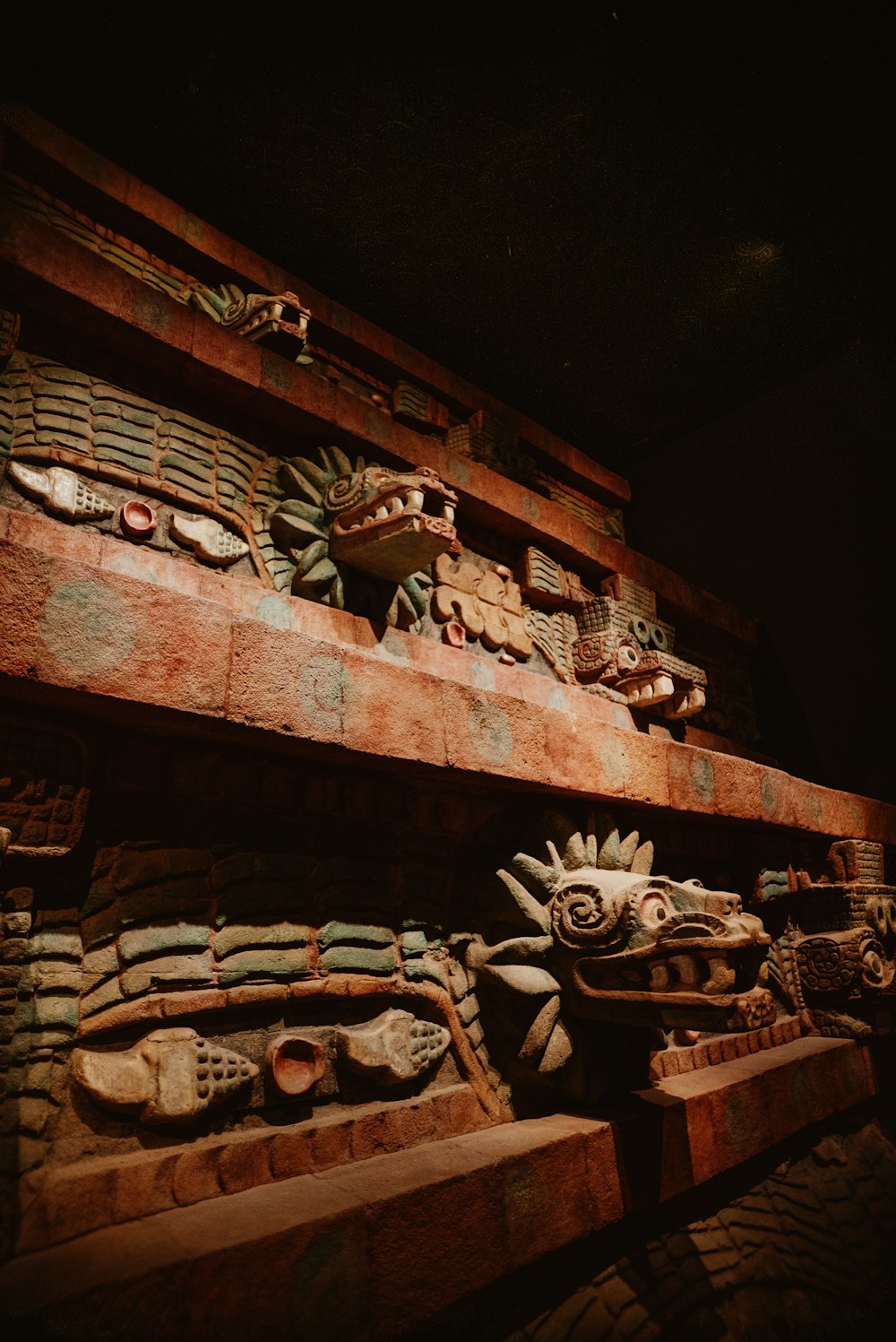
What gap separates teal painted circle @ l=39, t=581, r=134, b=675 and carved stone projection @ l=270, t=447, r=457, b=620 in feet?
6.77

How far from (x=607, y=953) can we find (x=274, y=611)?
7.34 ft

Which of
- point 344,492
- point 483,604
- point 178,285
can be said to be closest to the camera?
point 344,492

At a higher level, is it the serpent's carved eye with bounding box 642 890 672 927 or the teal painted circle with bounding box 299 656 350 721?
the teal painted circle with bounding box 299 656 350 721

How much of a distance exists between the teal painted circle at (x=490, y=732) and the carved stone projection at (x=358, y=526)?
52.1 inches

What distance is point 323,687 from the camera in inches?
97.7

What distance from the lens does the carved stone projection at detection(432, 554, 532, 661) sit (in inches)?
200

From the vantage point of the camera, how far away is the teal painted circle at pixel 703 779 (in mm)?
3850

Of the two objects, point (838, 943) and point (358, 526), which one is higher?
point (358, 526)

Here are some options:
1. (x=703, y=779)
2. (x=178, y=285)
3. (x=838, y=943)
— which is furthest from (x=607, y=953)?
(x=178, y=285)

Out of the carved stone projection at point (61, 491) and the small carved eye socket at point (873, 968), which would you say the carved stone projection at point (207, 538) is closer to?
the carved stone projection at point (61, 491)

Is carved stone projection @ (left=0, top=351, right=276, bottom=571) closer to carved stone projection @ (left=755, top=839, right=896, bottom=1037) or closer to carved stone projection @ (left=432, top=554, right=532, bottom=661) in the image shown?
carved stone projection @ (left=432, top=554, right=532, bottom=661)

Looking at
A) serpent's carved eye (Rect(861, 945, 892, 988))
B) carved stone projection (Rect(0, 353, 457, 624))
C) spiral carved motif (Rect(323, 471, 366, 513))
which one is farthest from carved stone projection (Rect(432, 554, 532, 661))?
serpent's carved eye (Rect(861, 945, 892, 988))

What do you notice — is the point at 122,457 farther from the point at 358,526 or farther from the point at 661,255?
the point at 661,255

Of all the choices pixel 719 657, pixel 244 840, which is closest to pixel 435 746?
pixel 244 840
